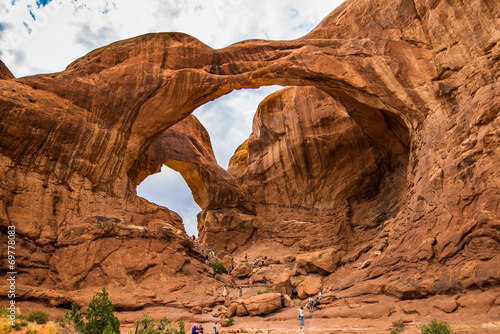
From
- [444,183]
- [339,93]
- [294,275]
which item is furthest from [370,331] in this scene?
[339,93]

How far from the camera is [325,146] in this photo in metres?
31.8

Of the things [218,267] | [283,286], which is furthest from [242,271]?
[283,286]

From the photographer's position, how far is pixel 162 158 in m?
31.4

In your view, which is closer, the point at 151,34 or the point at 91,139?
the point at 91,139

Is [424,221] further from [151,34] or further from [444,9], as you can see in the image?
[151,34]

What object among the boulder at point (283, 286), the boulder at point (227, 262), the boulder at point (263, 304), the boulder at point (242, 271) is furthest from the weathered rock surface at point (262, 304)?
the boulder at point (227, 262)

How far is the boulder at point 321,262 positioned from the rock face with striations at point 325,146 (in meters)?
0.87

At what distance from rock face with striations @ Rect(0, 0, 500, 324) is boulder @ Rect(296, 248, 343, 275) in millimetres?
867

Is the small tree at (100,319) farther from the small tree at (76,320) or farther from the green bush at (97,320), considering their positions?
the small tree at (76,320)

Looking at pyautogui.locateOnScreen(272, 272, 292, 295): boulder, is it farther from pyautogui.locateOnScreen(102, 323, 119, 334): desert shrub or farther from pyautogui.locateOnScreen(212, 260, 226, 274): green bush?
pyautogui.locateOnScreen(102, 323, 119, 334): desert shrub

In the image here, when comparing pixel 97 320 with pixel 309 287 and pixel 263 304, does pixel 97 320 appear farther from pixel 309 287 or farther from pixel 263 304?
pixel 309 287

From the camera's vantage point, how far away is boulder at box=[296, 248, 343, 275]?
2200 cm

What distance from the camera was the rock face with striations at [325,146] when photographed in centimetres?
1520

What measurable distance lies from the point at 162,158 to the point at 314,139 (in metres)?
15.0
